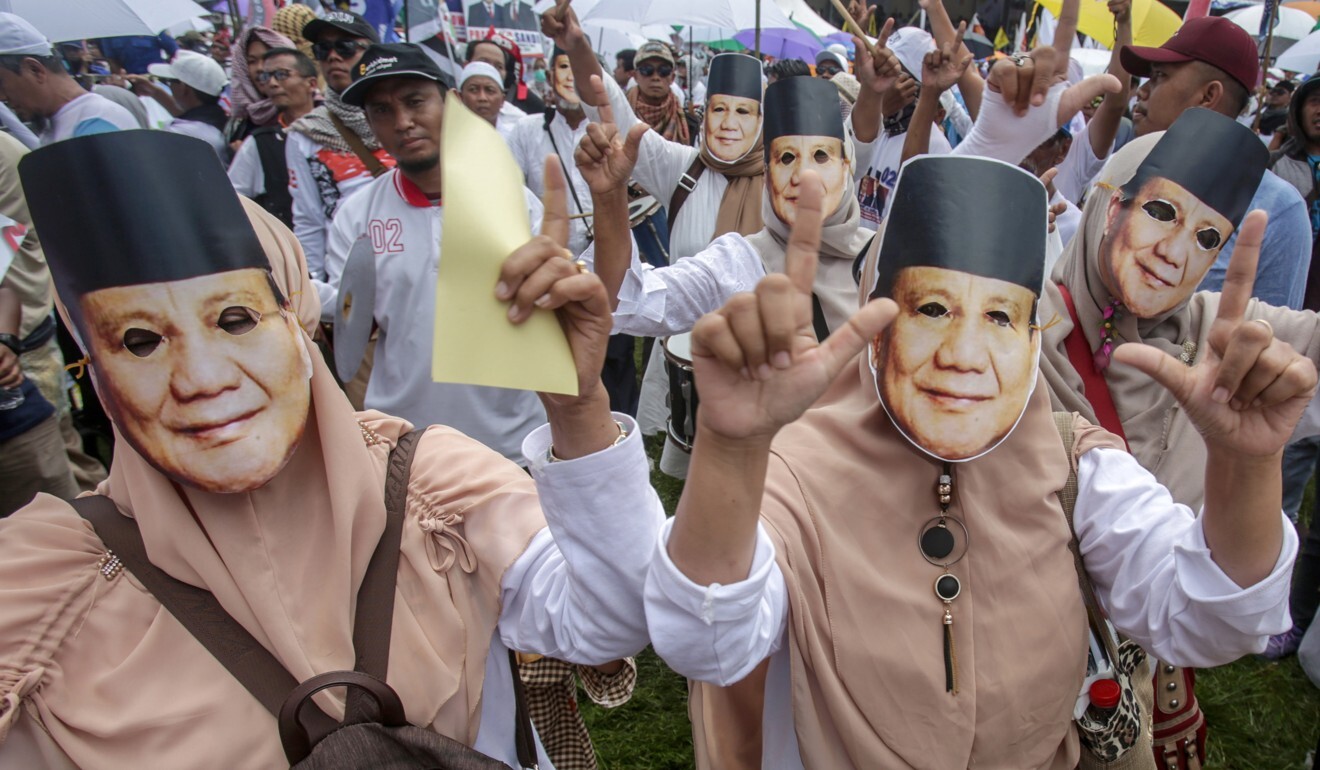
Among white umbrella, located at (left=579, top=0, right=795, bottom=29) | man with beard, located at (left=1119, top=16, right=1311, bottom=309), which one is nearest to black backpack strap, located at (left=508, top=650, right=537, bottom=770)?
man with beard, located at (left=1119, top=16, right=1311, bottom=309)

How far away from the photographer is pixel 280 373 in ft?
5.16

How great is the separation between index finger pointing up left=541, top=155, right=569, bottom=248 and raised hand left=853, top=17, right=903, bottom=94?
2.91 meters

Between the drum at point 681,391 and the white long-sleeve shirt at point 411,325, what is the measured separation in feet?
2.65

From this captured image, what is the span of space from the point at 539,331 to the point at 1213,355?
111cm

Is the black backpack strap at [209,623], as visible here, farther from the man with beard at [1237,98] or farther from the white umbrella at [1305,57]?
the white umbrella at [1305,57]

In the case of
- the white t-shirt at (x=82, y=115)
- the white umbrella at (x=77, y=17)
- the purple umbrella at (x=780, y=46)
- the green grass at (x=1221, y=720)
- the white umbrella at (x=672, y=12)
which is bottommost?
the green grass at (x=1221, y=720)

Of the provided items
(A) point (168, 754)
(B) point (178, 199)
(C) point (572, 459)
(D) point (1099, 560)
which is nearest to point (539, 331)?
(C) point (572, 459)

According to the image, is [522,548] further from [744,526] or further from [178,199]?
[178,199]

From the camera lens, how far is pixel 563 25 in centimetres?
373

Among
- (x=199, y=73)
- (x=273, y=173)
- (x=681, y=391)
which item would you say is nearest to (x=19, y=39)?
(x=273, y=173)

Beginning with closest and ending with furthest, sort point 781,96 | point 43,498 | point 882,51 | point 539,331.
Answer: point 539,331 < point 43,498 < point 781,96 < point 882,51

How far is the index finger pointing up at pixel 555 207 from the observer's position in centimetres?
136

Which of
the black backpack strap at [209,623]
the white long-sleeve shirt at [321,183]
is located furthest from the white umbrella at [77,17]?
the black backpack strap at [209,623]

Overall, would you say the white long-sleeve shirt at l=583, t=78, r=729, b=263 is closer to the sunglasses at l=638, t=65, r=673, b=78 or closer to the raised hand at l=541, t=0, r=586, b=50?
the raised hand at l=541, t=0, r=586, b=50
